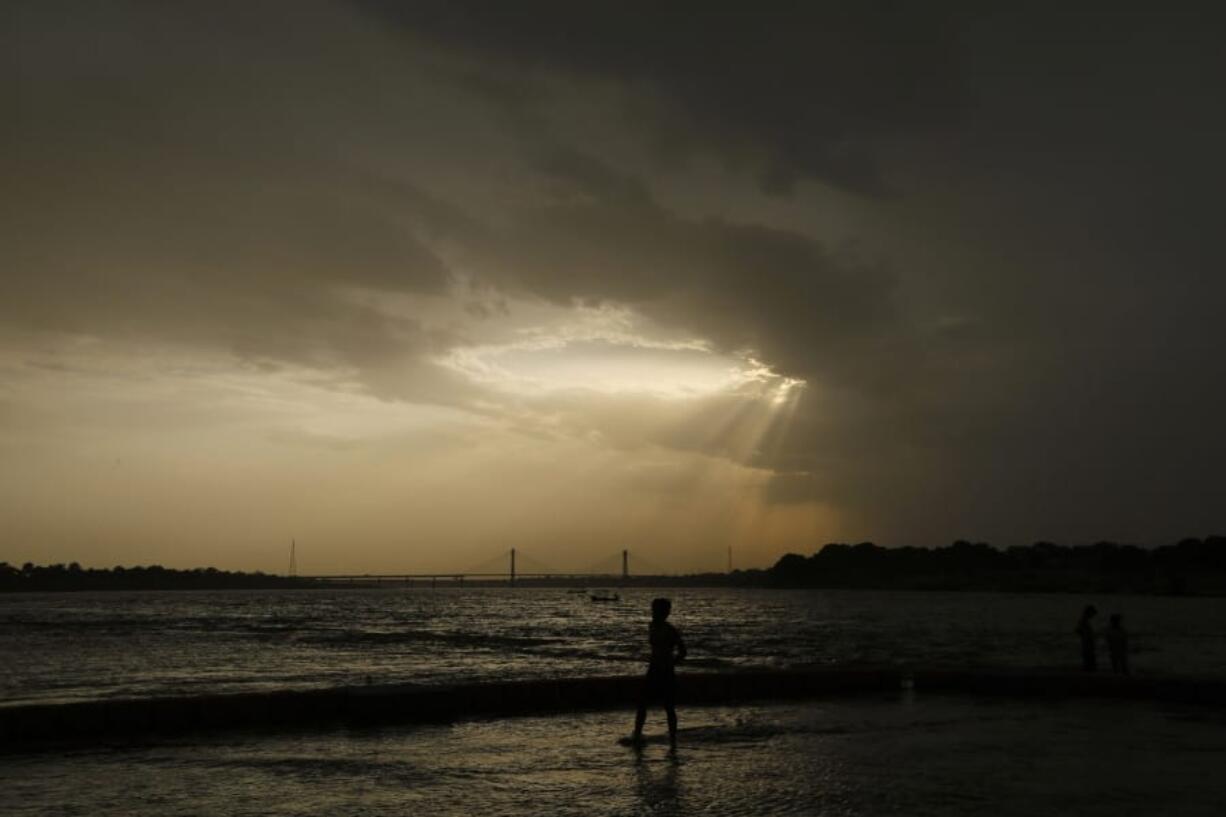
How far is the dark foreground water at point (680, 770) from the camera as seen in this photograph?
9633mm

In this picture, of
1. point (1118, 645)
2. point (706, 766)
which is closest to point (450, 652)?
point (1118, 645)

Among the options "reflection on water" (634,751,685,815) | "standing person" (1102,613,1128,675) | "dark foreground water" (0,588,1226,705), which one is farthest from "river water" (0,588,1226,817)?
"dark foreground water" (0,588,1226,705)

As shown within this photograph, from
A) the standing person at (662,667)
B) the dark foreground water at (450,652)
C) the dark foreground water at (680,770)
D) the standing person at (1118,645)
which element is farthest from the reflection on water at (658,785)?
the dark foreground water at (450,652)

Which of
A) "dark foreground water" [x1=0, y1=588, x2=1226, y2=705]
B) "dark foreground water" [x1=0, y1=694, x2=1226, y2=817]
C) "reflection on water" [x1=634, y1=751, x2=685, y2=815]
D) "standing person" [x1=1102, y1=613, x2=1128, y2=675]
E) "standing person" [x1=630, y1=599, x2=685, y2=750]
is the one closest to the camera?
"reflection on water" [x1=634, y1=751, x2=685, y2=815]

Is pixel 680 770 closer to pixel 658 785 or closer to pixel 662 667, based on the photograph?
pixel 658 785

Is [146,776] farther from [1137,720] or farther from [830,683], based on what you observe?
[1137,720]

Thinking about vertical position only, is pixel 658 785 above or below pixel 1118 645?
below

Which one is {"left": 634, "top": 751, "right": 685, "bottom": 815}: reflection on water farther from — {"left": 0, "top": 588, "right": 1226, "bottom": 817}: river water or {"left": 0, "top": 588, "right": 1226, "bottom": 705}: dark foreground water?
{"left": 0, "top": 588, "right": 1226, "bottom": 705}: dark foreground water

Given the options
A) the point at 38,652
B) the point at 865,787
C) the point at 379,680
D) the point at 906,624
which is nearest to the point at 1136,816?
the point at 865,787

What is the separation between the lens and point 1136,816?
8.91 metres

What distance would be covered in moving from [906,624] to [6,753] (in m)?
98.0

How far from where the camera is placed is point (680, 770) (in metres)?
11.4

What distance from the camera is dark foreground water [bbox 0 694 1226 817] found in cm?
963

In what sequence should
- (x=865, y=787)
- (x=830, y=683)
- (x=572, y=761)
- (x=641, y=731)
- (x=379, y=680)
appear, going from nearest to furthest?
1. (x=865, y=787)
2. (x=572, y=761)
3. (x=641, y=731)
4. (x=830, y=683)
5. (x=379, y=680)
